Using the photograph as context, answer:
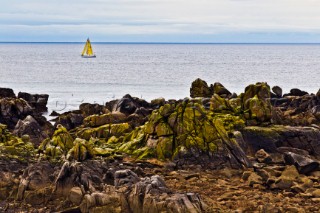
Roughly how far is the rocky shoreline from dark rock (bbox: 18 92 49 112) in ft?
61.5

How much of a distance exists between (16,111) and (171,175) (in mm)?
25863

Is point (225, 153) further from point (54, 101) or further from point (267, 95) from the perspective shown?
point (54, 101)

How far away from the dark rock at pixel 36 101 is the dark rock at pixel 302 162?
130 ft

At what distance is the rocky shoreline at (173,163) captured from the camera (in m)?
26.4

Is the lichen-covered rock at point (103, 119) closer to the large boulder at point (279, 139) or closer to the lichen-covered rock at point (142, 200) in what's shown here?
the large boulder at point (279, 139)

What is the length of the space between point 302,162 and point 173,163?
806cm

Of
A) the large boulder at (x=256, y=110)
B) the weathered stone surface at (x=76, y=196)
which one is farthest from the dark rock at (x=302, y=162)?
the weathered stone surface at (x=76, y=196)

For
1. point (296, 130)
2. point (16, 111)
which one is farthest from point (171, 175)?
point (16, 111)

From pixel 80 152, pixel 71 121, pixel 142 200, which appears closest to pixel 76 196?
pixel 142 200

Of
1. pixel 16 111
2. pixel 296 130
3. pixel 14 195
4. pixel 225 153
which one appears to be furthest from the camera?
pixel 16 111

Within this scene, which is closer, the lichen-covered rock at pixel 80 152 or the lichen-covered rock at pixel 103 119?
the lichen-covered rock at pixel 80 152

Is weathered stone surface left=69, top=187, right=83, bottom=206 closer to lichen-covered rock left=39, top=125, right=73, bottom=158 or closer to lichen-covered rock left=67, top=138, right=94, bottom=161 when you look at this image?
lichen-covered rock left=67, top=138, right=94, bottom=161

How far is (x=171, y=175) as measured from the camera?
105ft

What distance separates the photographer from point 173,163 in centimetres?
3406
